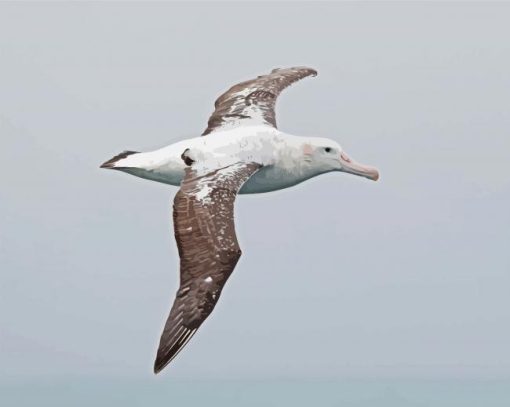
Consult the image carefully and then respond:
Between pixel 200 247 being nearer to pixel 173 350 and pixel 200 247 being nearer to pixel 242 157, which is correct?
pixel 173 350

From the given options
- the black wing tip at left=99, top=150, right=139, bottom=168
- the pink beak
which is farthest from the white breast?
the pink beak

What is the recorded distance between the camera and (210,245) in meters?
14.5

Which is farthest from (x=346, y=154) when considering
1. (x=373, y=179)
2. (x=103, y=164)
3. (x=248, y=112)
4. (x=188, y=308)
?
(x=188, y=308)

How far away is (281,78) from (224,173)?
208 inches

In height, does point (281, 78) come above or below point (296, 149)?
above

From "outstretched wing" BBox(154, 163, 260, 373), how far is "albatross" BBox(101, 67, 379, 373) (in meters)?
0.01

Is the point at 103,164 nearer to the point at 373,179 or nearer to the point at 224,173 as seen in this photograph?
the point at 224,173

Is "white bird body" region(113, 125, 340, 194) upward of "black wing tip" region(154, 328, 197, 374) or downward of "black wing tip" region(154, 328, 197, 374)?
upward

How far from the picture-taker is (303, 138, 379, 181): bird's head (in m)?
17.8

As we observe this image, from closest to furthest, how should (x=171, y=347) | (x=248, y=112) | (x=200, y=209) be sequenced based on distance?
(x=171, y=347), (x=200, y=209), (x=248, y=112)

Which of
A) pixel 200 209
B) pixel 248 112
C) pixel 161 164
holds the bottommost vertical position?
pixel 200 209

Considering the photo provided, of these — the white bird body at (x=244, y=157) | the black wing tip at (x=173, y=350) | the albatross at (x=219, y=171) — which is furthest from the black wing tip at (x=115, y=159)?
the black wing tip at (x=173, y=350)

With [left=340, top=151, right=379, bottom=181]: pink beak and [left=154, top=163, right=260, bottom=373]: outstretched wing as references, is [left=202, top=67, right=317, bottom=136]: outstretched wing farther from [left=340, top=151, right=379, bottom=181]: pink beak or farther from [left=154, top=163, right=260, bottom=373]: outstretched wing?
[left=154, top=163, right=260, bottom=373]: outstretched wing

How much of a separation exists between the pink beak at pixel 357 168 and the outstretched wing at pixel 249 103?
1.52m
